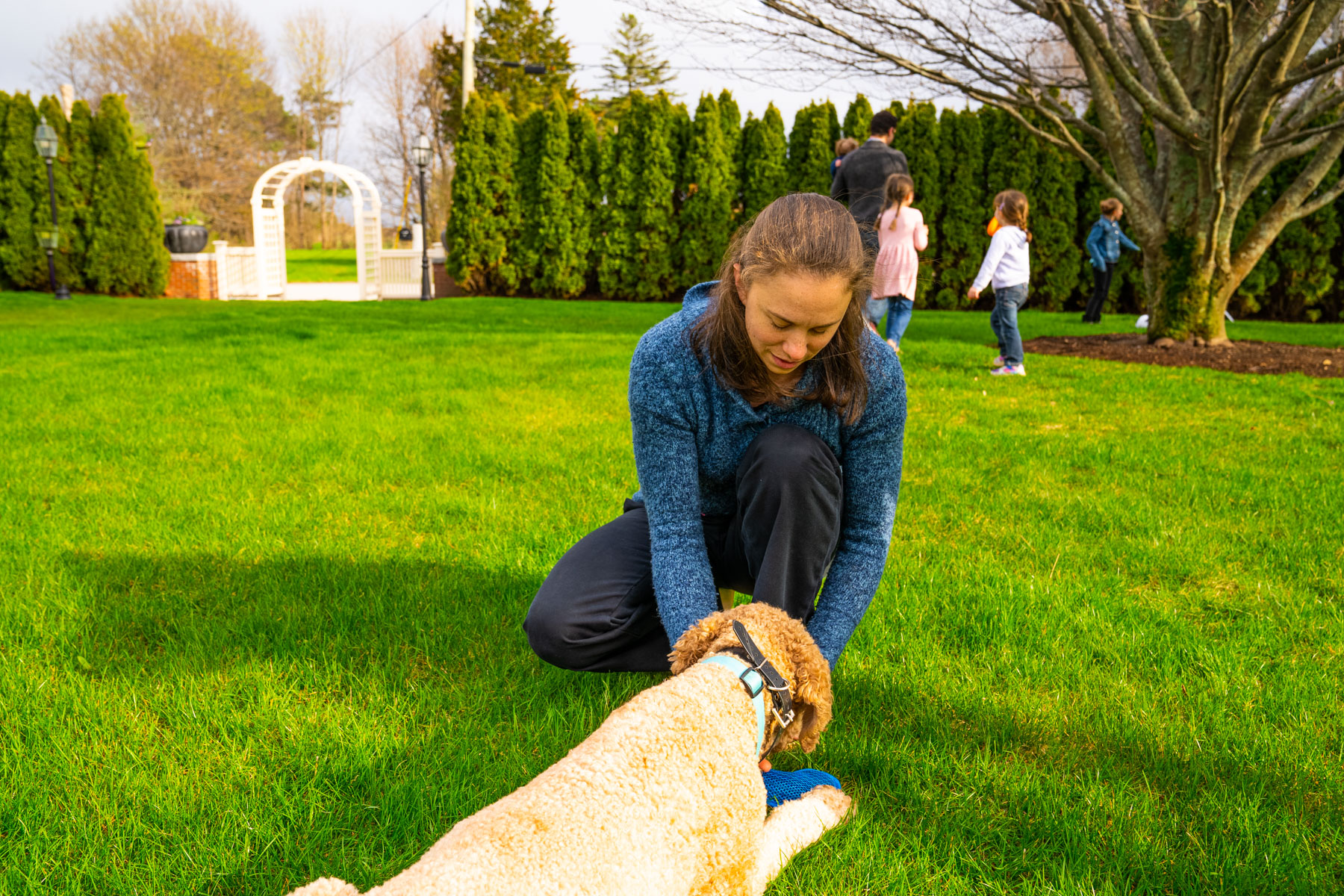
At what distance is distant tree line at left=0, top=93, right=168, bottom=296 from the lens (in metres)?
16.5

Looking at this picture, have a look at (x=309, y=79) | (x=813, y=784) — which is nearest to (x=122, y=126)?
(x=813, y=784)

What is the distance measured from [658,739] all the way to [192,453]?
4.55 meters

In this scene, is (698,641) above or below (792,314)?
below

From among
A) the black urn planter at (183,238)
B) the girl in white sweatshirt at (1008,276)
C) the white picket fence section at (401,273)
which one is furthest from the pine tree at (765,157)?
the black urn planter at (183,238)

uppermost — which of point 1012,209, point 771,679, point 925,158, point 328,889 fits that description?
point 925,158

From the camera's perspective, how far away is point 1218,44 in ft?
27.7

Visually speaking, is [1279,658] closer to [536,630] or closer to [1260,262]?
[536,630]

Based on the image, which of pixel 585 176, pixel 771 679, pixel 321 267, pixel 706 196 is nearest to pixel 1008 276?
pixel 771 679

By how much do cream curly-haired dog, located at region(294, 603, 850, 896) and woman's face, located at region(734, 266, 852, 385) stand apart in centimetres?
68

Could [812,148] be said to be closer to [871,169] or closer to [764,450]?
[871,169]

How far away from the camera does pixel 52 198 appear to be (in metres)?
16.2

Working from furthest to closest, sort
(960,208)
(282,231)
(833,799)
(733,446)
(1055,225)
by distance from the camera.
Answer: (282,231) → (960,208) → (1055,225) → (733,446) → (833,799)

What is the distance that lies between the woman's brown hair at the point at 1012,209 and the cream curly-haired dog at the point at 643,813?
25.4ft

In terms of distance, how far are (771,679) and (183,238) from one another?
843 inches
